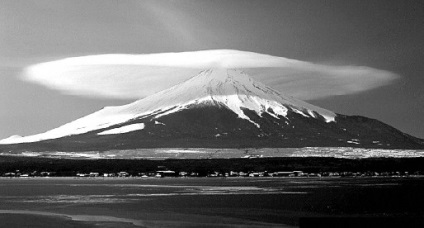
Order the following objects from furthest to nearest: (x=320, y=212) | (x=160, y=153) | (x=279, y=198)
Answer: (x=160, y=153) → (x=279, y=198) → (x=320, y=212)

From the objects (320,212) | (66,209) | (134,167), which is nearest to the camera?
(320,212)

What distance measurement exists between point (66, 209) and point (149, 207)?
444 centimetres

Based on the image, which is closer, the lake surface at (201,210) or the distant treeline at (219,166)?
the lake surface at (201,210)

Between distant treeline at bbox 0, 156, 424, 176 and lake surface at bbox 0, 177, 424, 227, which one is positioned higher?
distant treeline at bbox 0, 156, 424, 176

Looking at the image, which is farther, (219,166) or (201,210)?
(219,166)

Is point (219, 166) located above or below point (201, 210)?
above

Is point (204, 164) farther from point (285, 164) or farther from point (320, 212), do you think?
point (320, 212)

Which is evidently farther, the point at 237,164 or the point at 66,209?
the point at 237,164

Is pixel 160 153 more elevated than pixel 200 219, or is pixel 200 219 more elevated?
pixel 160 153

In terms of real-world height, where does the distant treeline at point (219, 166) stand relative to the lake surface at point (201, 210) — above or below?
above

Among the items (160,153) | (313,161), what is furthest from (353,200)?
(160,153)

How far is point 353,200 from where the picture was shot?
4106 centimetres

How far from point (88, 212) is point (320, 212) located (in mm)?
11592

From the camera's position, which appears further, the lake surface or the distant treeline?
the distant treeline
